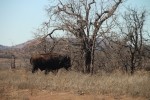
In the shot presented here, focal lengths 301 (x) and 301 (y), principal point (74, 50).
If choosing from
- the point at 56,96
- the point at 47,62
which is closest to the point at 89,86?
the point at 56,96

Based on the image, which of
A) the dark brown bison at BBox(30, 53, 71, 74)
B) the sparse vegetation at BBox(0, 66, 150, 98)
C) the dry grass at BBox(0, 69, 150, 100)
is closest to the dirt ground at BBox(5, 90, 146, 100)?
the sparse vegetation at BBox(0, 66, 150, 98)

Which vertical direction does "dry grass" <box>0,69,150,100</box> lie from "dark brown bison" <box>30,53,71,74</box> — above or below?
below

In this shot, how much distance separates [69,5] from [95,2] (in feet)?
6.27

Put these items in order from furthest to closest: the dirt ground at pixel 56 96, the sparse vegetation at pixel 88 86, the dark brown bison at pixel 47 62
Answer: the dark brown bison at pixel 47 62
the sparse vegetation at pixel 88 86
the dirt ground at pixel 56 96

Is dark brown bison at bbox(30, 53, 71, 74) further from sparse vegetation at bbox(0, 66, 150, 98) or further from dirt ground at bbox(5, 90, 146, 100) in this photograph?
dirt ground at bbox(5, 90, 146, 100)

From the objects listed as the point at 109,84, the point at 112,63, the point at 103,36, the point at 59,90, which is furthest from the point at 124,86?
the point at 112,63

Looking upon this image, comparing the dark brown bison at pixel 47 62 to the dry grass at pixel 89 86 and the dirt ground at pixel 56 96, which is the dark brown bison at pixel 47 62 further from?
the dirt ground at pixel 56 96

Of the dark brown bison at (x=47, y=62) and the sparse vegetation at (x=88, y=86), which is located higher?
the dark brown bison at (x=47, y=62)

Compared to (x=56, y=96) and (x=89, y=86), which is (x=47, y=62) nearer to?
(x=89, y=86)

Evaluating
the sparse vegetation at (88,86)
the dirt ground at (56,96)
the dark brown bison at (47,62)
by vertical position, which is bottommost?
the dirt ground at (56,96)

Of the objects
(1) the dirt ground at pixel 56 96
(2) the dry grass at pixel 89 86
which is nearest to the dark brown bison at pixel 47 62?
(2) the dry grass at pixel 89 86

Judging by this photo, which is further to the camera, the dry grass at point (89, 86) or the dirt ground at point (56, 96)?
the dry grass at point (89, 86)

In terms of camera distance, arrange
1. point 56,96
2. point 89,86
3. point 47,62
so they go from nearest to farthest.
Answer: point 56,96
point 89,86
point 47,62

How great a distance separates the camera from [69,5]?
21.7 m
